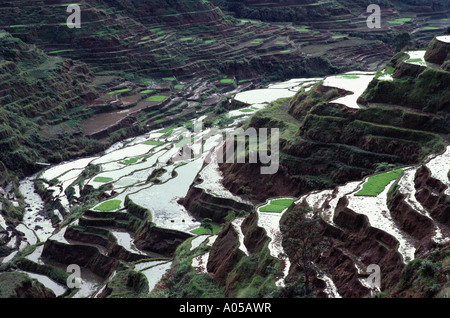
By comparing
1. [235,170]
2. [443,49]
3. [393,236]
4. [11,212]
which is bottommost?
[11,212]

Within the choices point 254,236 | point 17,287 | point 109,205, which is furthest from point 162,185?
point 254,236

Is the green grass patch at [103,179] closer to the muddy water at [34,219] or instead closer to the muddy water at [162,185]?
the muddy water at [162,185]

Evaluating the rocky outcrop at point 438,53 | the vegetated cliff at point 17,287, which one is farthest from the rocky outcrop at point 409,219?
the rocky outcrop at point 438,53

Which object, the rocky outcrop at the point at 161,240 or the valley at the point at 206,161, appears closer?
the valley at the point at 206,161

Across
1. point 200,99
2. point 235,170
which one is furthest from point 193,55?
point 235,170

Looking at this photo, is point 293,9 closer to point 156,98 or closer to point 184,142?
point 156,98

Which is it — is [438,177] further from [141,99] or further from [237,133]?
[141,99]
